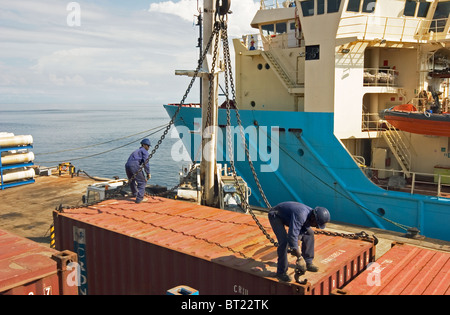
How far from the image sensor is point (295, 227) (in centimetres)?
Result: 582

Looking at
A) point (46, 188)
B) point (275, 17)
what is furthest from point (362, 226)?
point (46, 188)

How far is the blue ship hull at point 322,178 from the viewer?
1208 centimetres

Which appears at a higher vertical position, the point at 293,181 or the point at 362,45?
the point at 362,45

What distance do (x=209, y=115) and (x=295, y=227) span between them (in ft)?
20.8

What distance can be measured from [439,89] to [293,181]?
7882 millimetres

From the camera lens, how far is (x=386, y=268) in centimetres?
643

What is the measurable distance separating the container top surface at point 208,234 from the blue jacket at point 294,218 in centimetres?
57

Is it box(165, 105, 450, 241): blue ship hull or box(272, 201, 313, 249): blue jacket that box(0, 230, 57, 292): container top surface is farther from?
box(165, 105, 450, 241): blue ship hull

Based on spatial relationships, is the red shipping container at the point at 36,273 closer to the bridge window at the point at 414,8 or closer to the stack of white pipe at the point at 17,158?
the bridge window at the point at 414,8

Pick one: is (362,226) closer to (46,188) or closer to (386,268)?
(386,268)

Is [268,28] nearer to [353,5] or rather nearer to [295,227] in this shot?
[353,5]

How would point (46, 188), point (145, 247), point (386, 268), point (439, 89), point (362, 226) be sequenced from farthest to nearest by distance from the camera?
point (46, 188)
point (439, 89)
point (362, 226)
point (145, 247)
point (386, 268)

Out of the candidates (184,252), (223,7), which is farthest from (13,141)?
(184,252)

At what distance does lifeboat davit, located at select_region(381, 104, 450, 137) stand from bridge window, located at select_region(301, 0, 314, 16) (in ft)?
14.4
